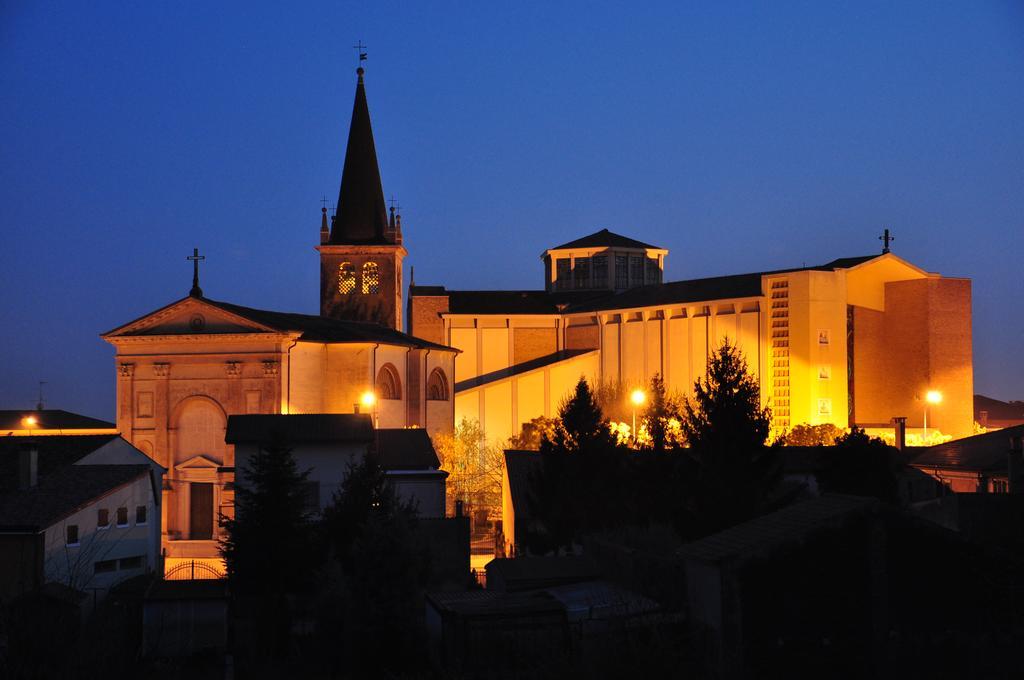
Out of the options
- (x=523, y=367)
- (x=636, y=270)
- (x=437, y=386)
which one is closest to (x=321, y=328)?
(x=437, y=386)

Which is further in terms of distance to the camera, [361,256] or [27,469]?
[361,256]

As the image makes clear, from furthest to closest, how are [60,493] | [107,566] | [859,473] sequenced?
[107,566] → [60,493] → [859,473]

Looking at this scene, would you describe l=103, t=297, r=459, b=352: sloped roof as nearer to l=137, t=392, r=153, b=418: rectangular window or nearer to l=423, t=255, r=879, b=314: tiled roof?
l=137, t=392, r=153, b=418: rectangular window

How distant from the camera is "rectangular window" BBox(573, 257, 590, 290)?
98.5m

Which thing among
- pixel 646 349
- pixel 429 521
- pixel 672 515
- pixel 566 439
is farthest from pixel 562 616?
pixel 646 349

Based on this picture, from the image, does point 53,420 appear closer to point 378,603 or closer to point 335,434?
point 335,434

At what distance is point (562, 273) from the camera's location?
99000 millimetres

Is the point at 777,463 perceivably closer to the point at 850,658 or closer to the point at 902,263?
the point at 850,658

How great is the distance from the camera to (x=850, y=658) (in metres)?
19.6

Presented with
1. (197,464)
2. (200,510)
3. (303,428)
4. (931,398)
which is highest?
(931,398)

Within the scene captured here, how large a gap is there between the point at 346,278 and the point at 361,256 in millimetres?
1541

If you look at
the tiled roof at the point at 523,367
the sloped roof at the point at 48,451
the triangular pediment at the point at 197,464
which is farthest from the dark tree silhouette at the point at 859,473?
the tiled roof at the point at 523,367

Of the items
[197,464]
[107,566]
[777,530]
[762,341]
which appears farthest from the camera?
[762,341]

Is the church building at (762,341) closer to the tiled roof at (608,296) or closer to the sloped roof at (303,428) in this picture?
the tiled roof at (608,296)
